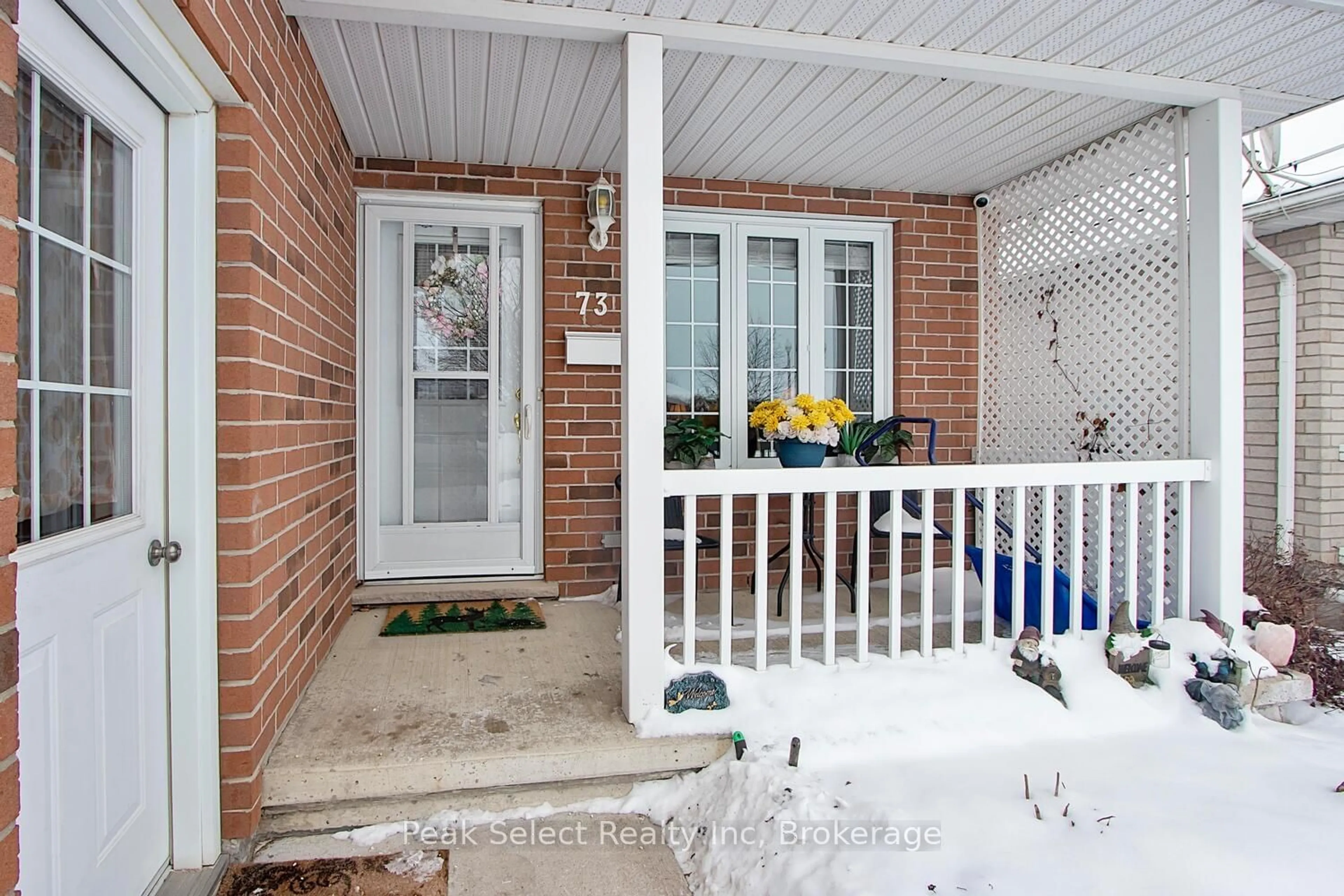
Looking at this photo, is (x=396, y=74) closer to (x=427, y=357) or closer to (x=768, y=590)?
(x=427, y=357)

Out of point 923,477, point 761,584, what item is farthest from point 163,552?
point 923,477

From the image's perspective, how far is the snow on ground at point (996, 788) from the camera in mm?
1854

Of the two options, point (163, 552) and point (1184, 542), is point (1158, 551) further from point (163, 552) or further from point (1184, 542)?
point (163, 552)

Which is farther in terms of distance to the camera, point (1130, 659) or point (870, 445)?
point (870, 445)

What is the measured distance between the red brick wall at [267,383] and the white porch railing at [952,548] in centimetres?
126

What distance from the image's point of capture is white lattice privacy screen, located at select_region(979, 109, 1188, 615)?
3396mm

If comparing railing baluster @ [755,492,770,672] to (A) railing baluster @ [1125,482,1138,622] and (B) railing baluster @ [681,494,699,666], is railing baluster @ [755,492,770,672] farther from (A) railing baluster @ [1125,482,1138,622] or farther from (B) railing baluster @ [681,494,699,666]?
(A) railing baluster @ [1125,482,1138,622]

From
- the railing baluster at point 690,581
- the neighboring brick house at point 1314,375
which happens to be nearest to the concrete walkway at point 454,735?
the railing baluster at point 690,581

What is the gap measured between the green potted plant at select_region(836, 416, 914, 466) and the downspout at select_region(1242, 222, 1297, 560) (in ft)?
10.7

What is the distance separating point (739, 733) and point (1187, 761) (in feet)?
4.81

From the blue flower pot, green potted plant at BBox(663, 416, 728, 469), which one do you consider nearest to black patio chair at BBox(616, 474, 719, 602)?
green potted plant at BBox(663, 416, 728, 469)

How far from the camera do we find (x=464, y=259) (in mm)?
4152

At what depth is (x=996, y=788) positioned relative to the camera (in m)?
2.25

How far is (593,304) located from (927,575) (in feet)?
7.53
